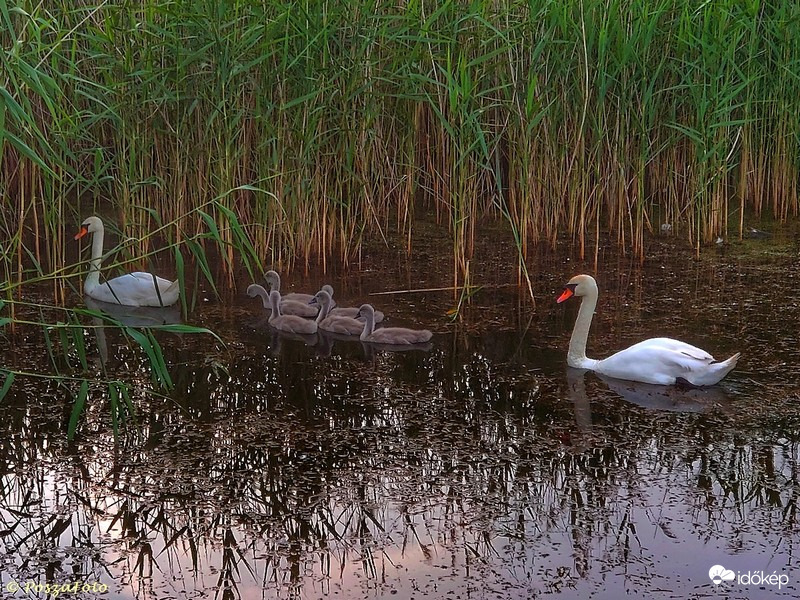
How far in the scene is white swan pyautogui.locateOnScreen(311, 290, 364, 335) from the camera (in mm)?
6297

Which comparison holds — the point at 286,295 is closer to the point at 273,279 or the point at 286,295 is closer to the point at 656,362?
the point at 273,279

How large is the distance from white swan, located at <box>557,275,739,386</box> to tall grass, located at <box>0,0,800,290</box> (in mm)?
1114

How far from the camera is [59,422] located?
4785 millimetres

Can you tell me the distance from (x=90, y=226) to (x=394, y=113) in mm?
2148

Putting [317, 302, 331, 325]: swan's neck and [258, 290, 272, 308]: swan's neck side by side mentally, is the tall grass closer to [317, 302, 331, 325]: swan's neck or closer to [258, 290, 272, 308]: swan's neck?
[258, 290, 272, 308]: swan's neck

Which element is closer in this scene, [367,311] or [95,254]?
[367,311]

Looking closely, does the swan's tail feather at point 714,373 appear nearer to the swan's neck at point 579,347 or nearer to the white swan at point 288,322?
the swan's neck at point 579,347

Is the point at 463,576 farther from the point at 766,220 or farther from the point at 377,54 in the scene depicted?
the point at 766,220

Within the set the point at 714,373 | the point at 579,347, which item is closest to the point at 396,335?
the point at 579,347

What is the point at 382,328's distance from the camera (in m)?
6.09

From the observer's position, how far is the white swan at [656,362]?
5.22 m

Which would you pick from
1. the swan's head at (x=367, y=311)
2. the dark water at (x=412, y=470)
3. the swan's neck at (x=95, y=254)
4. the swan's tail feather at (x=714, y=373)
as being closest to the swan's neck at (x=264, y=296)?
the dark water at (x=412, y=470)

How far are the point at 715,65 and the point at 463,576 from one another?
5262 mm

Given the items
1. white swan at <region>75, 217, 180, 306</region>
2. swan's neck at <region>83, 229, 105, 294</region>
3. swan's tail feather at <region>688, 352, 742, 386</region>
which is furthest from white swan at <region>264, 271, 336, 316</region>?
swan's tail feather at <region>688, 352, 742, 386</region>
